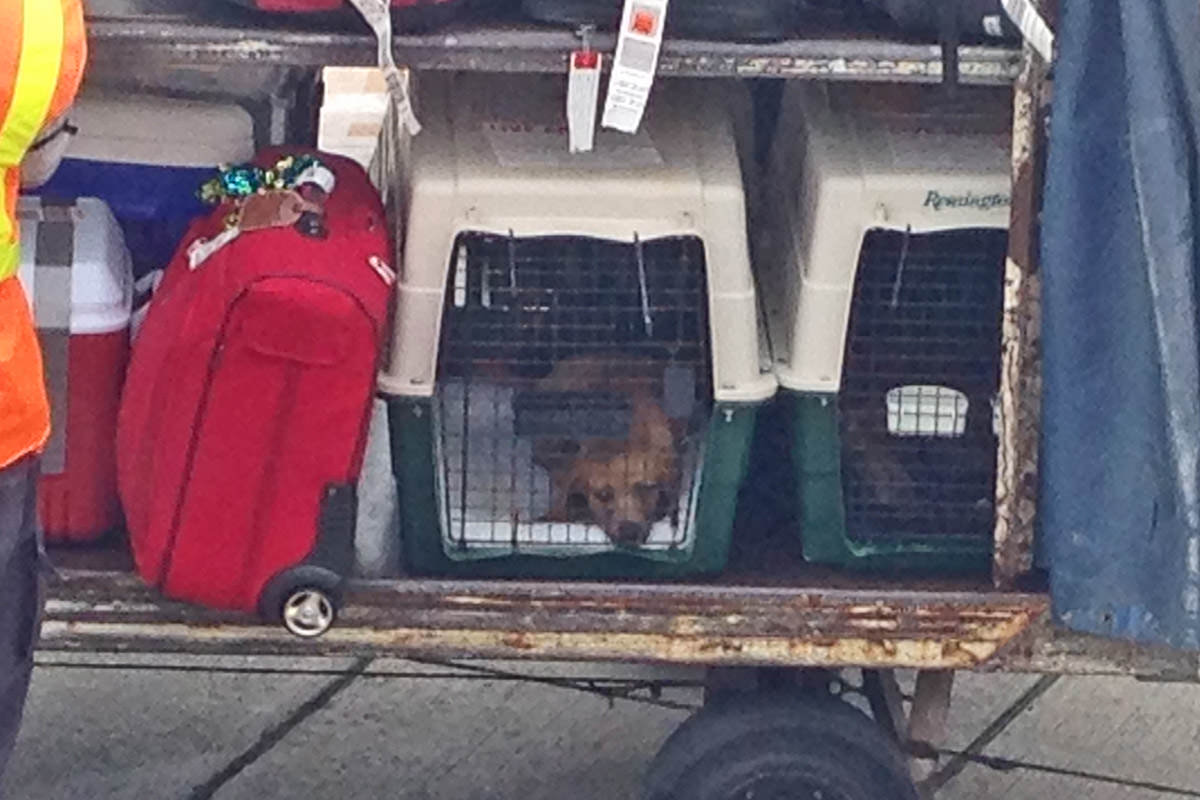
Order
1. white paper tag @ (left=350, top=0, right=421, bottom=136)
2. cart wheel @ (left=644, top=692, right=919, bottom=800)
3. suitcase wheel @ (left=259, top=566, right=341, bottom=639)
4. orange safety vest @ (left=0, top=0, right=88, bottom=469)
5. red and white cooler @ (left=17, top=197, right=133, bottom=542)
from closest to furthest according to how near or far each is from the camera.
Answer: orange safety vest @ (left=0, top=0, right=88, bottom=469) < white paper tag @ (left=350, top=0, right=421, bottom=136) < suitcase wheel @ (left=259, top=566, right=341, bottom=639) < red and white cooler @ (left=17, top=197, right=133, bottom=542) < cart wheel @ (left=644, top=692, right=919, bottom=800)

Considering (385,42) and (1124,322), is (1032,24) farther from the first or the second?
(385,42)

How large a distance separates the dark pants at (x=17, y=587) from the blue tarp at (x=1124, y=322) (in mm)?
1292

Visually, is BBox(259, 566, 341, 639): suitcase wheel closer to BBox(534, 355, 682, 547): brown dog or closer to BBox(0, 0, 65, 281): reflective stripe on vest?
BBox(534, 355, 682, 547): brown dog

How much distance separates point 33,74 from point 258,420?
0.55m

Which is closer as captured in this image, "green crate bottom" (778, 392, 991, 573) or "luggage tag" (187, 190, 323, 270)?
"luggage tag" (187, 190, 323, 270)

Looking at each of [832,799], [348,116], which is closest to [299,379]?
[832,799]

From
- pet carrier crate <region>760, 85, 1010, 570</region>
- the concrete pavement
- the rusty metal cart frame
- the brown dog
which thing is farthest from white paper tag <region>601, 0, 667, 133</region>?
the concrete pavement

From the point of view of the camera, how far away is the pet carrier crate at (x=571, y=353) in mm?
2807

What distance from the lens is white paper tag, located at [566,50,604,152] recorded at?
2.62m

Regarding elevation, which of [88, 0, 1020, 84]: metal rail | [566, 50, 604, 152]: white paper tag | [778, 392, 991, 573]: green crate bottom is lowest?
[778, 392, 991, 573]: green crate bottom

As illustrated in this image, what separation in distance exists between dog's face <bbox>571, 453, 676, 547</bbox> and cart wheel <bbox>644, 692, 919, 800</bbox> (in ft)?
1.00

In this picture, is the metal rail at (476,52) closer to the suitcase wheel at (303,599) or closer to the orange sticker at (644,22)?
the orange sticker at (644,22)

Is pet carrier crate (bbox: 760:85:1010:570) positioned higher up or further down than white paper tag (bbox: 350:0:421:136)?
further down

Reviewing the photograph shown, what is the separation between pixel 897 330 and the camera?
2939 millimetres
